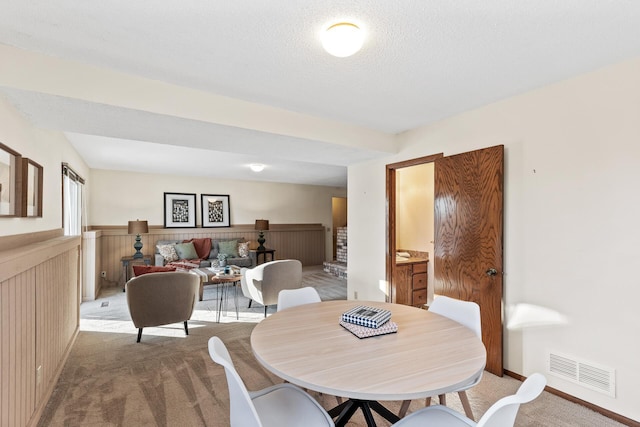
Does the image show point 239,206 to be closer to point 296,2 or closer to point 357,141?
point 357,141

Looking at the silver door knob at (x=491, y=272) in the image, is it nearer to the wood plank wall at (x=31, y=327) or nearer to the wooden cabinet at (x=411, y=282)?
the wooden cabinet at (x=411, y=282)

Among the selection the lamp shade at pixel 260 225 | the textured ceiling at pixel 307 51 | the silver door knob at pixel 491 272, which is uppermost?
the textured ceiling at pixel 307 51

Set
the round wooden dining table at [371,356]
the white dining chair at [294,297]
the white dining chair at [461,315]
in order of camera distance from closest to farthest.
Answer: the round wooden dining table at [371,356]
the white dining chair at [461,315]
the white dining chair at [294,297]

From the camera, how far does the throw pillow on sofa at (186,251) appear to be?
20.7 feet

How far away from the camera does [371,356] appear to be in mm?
1399

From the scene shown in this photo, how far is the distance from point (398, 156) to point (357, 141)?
2.01 ft

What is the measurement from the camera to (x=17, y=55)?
1856 mm

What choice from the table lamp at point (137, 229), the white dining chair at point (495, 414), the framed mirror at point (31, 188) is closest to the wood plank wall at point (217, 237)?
the table lamp at point (137, 229)

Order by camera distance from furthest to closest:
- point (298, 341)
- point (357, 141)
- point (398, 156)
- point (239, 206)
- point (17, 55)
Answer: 1. point (239, 206)
2. point (398, 156)
3. point (357, 141)
4. point (17, 55)
5. point (298, 341)

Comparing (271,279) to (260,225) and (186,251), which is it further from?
(260,225)

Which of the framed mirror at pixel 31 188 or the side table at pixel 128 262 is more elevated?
Answer: the framed mirror at pixel 31 188

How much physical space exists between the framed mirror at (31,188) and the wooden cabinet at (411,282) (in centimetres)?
350

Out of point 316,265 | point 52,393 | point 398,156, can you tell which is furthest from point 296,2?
point 316,265

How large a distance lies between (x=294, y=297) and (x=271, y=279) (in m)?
1.73
